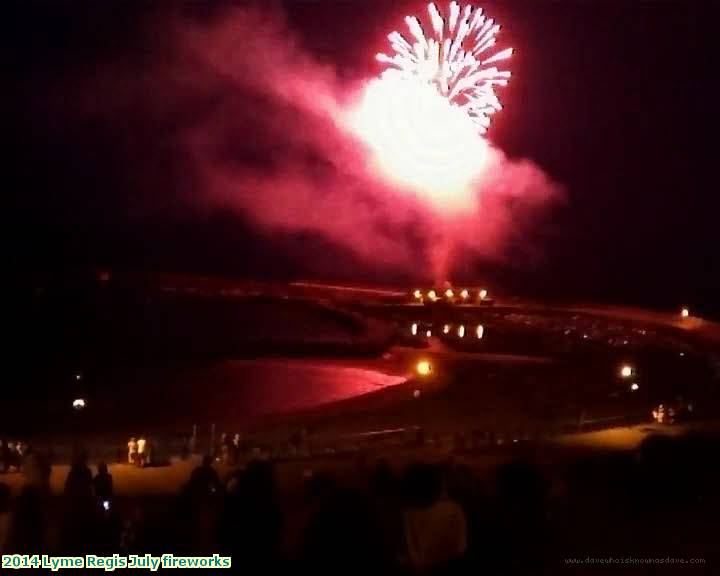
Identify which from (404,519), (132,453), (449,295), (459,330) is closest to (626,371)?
Result: (459,330)

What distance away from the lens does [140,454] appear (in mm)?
12352

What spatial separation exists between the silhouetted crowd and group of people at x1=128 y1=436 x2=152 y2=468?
5.98 meters

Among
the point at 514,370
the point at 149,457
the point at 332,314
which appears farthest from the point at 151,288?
the point at 149,457

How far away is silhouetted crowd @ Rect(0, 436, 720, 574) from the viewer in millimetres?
3857

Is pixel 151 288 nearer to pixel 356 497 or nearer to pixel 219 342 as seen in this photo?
pixel 219 342

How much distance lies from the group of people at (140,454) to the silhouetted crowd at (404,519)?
598 centimetres

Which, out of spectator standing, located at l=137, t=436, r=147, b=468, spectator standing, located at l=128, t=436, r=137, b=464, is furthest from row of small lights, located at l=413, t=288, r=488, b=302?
spectator standing, located at l=137, t=436, r=147, b=468

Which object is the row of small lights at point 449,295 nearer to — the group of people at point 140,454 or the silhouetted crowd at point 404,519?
the group of people at point 140,454

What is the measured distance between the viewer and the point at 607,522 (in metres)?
6.02

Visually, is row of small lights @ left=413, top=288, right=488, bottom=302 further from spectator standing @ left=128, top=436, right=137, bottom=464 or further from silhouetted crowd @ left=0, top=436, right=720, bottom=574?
silhouetted crowd @ left=0, top=436, right=720, bottom=574

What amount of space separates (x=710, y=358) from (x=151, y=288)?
25963mm

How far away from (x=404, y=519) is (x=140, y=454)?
29.0 feet

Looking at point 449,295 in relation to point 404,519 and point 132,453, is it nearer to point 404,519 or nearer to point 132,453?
point 132,453

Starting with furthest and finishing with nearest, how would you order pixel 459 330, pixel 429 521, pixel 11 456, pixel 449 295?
1. pixel 449 295
2. pixel 459 330
3. pixel 11 456
4. pixel 429 521
